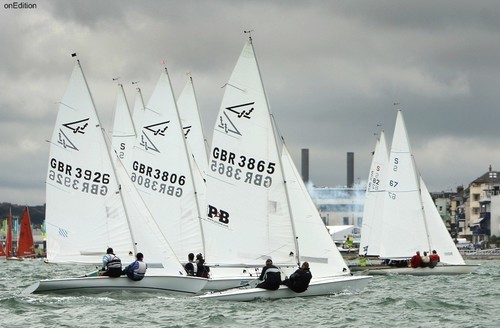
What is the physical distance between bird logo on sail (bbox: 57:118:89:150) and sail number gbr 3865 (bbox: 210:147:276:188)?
4698 millimetres

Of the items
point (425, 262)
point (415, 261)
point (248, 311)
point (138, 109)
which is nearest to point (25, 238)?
point (138, 109)

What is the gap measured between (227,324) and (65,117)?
1214 centimetres

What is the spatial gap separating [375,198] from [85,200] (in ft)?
108

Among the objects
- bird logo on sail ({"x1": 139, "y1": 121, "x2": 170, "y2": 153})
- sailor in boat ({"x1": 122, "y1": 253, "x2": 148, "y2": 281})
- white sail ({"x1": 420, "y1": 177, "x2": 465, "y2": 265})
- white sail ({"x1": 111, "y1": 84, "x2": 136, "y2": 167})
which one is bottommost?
sailor in boat ({"x1": 122, "y1": 253, "x2": 148, "y2": 281})

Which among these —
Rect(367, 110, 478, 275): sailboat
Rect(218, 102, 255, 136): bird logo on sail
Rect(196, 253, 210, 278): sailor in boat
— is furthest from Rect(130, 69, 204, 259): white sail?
Rect(367, 110, 478, 275): sailboat

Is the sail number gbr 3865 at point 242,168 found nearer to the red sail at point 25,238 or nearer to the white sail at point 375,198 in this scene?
the white sail at point 375,198

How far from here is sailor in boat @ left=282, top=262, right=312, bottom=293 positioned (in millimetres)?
32125

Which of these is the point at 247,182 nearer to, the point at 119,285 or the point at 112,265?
the point at 112,265

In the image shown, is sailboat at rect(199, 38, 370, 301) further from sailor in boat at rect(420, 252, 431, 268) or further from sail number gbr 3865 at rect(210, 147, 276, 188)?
sailor in boat at rect(420, 252, 431, 268)

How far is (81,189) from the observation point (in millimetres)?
37562

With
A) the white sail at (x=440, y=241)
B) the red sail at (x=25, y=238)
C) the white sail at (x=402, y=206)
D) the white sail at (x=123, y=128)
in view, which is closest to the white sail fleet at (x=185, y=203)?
the white sail at (x=123, y=128)

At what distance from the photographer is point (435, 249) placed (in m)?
58.0

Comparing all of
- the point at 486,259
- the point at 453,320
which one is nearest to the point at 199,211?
the point at 453,320

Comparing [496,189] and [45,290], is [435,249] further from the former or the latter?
[496,189]
